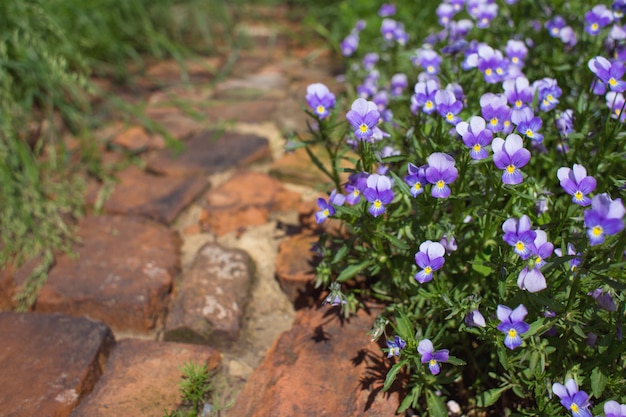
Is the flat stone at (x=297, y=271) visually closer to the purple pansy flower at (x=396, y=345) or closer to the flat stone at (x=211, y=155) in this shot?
the purple pansy flower at (x=396, y=345)

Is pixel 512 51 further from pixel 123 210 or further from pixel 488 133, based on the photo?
pixel 123 210

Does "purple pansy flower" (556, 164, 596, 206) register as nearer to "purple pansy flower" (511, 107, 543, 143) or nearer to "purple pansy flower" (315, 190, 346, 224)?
"purple pansy flower" (511, 107, 543, 143)

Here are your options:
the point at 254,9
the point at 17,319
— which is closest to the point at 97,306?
the point at 17,319

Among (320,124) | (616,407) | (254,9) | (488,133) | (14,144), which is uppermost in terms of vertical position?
(488,133)

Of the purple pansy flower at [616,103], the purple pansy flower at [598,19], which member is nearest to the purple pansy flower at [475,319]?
the purple pansy flower at [616,103]

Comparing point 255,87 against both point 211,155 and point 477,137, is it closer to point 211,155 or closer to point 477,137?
point 211,155
